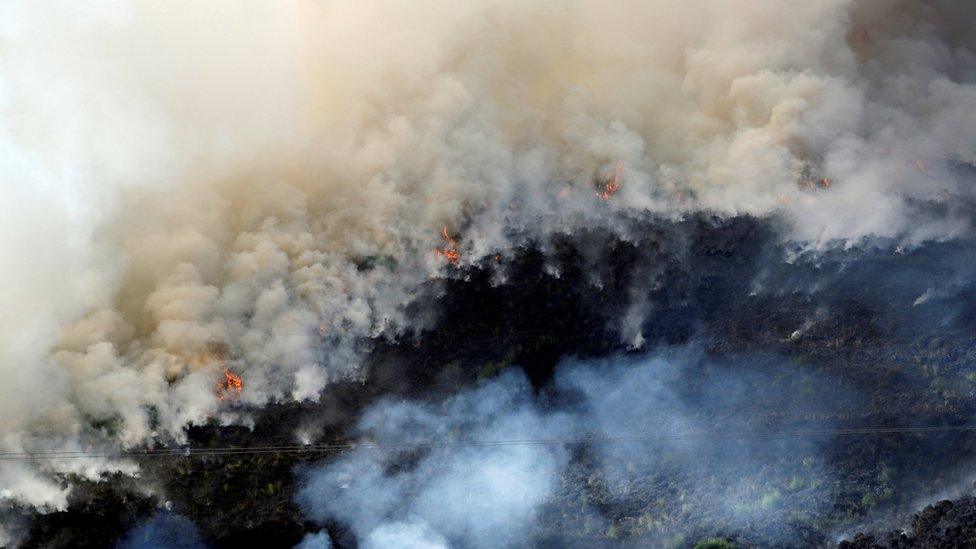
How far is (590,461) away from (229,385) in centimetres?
1404

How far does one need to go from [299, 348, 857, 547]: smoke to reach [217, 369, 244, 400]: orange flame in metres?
4.27

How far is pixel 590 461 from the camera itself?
1479 inches

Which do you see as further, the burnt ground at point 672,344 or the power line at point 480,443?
the power line at point 480,443

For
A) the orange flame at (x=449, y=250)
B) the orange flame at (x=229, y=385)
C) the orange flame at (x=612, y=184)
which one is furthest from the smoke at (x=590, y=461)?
the orange flame at (x=612, y=184)

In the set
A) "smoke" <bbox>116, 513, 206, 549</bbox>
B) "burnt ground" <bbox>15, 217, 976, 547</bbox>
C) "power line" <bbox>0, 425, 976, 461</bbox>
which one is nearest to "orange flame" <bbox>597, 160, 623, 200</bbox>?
"burnt ground" <bbox>15, 217, 976, 547</bbox>

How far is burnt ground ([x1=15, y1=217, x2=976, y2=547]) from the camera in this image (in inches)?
1403

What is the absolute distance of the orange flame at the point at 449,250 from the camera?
39750 mm

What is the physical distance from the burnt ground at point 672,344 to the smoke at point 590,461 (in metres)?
0.21

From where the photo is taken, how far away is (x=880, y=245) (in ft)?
131

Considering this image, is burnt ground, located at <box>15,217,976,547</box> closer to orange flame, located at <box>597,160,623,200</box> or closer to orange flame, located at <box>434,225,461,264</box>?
orange flame, located at <box>434,225,461,264</box>

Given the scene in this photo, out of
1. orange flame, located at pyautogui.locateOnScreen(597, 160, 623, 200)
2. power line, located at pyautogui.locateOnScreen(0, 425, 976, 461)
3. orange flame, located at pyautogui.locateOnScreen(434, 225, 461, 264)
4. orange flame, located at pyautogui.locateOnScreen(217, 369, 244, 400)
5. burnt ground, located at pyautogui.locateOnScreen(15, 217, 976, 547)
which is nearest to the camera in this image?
burnt ground, located at pyautogui.locateOnScreen(15, 217, 976, 547)

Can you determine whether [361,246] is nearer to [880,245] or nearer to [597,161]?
[597,161]

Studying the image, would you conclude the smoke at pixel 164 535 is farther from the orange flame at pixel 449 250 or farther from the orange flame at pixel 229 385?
the orange flame at pixel 449 250

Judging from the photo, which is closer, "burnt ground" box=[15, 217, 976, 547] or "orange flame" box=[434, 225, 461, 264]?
"burnt ground" box=[15, 217, 976, 547]
